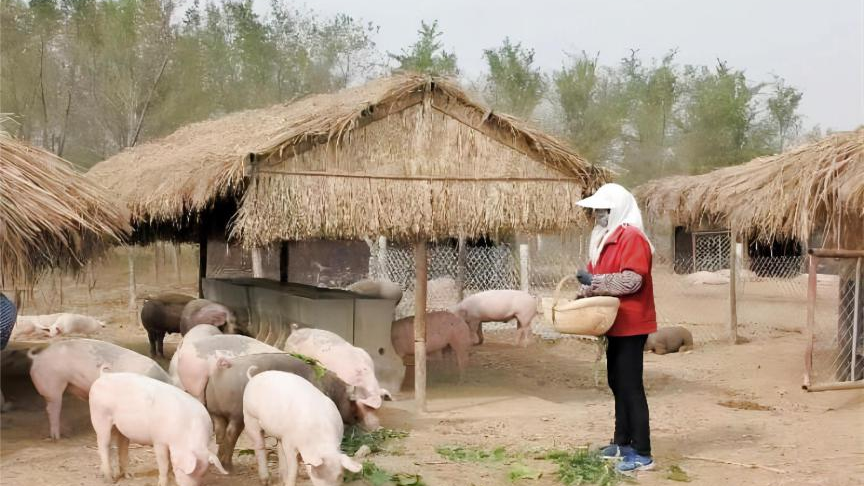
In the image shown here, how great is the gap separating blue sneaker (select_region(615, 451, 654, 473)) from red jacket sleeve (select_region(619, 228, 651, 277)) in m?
1.16

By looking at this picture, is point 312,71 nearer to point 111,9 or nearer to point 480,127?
point 111,9

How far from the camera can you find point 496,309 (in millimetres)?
11125

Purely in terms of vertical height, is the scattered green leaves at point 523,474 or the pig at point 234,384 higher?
the pig at point 234,384

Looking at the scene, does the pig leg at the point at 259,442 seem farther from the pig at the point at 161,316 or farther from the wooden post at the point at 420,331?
the pig at the point at 161,316

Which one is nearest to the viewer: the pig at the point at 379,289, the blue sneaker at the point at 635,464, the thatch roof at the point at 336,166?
the blue sneaker at the point at 635,464

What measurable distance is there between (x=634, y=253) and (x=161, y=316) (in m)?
6.56

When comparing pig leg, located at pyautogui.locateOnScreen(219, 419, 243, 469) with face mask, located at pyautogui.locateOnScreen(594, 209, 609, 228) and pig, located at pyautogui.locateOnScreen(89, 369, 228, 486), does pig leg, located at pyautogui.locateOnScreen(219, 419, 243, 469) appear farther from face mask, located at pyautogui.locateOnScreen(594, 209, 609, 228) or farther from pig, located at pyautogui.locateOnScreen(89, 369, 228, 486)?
face mask, located at pyautogui.locateOnScreen(594, 209, 609, 228)

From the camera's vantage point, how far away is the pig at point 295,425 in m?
4.29

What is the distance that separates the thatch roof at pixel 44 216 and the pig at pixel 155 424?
1.44 meters

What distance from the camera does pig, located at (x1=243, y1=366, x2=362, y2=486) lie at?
4285 millimetres

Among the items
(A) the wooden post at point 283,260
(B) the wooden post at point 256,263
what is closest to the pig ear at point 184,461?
(A) the wooden post at point 283,260

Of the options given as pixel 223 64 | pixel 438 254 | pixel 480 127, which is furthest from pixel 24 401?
pixel 223 64

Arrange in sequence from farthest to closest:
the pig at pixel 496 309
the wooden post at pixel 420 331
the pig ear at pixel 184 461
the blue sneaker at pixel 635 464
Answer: the pig at pixel 496 309 < the wooden post at pixel 420 331 < the blue sneaker at pixel 635 464 < the pig ear at pixel 184 461

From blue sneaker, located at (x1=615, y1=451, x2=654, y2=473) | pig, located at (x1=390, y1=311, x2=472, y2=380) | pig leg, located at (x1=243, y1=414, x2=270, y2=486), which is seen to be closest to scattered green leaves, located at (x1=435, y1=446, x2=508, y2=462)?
blue sneaker, located at (x1=615, y1=451, x2=654, y2=473)
